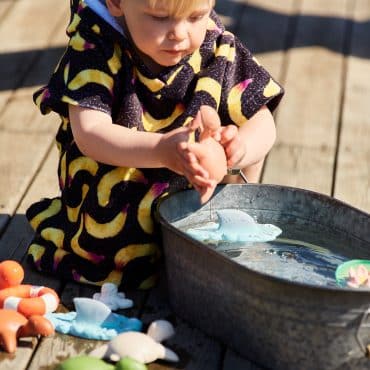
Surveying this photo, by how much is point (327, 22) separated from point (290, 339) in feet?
7.20

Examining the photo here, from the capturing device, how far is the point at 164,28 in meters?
2.17

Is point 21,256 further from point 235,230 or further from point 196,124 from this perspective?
point 196,124

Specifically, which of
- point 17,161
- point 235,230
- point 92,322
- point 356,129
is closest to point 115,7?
point 235,230

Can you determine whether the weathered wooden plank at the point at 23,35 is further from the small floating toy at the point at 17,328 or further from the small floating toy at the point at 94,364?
the small floating toy at the point at 94,364

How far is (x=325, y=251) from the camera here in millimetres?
2275

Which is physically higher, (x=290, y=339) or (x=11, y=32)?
(x=290, y=339)

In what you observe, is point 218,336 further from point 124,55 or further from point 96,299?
point 124,55

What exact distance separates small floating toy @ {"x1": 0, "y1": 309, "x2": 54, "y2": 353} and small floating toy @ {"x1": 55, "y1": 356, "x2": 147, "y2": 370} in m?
0.14

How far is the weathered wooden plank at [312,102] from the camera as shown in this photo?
116 inches

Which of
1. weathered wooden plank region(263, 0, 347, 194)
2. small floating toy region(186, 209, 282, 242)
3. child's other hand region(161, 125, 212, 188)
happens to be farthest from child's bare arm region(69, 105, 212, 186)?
weathered wooden plank region(263, 0, 347, 194)

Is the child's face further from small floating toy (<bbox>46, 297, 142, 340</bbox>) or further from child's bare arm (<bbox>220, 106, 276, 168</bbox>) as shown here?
small floating toy (<bbox>46, 297, 142, 340</bbox>)

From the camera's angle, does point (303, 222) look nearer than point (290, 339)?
No

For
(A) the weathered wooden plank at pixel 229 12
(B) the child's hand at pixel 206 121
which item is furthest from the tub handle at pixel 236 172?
(A) the weathered wooden plank at pixel 229 12

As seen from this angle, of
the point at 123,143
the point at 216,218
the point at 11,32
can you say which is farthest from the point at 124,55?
the point at 11,32
